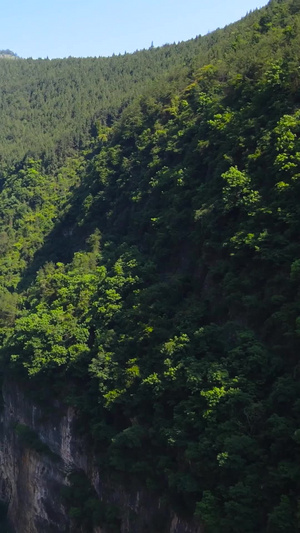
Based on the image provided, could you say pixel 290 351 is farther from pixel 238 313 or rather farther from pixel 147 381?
pixel 147 381

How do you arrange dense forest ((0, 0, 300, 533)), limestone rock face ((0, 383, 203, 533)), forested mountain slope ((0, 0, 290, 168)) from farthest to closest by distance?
1. forested mountain slope ((0, 0, 290, 168))
2. limestone rock face ((0, 383, 203, 533))
3. dense forest ((0, 0, 300, 533))

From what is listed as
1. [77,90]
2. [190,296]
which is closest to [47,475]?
[190,296]

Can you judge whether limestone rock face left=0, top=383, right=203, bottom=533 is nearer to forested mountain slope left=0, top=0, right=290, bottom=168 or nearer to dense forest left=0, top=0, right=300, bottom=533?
dense forest left=0, top=0, right=300, bottom=533

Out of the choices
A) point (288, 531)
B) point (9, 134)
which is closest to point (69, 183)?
point (9, 134)

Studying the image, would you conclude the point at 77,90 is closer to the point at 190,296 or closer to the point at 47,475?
the point at 190,296

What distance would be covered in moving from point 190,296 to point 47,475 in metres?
12.5

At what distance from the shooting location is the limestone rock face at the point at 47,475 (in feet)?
67.3

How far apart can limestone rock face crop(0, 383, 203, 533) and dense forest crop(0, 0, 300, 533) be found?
0.89 metres

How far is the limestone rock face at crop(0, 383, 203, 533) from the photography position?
807 inches

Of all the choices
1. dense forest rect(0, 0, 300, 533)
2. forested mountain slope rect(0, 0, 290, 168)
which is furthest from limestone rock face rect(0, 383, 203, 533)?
forested mountain slope rect(0, 0, 290, 168)

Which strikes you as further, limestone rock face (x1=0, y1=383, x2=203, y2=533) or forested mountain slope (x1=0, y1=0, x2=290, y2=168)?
forested mountain slope (x1=0, y1=0, x2=290, y2=168)

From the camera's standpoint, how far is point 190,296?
23.9 m

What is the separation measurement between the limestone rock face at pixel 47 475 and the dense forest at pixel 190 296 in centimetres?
89

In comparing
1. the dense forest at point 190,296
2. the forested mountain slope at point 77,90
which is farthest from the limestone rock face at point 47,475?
the forested mountain slope at point 77,90
